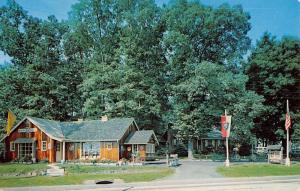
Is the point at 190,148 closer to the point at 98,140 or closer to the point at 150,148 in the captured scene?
the point at 150,148

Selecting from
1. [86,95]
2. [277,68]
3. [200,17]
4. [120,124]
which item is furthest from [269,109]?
[86,95]

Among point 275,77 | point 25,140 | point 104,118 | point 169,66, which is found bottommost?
point 25,140

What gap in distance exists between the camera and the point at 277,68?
27.5 meters

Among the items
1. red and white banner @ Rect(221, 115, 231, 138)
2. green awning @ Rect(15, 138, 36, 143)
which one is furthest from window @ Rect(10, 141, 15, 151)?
red and white banner @ Rect(221, 115, 231, 138)

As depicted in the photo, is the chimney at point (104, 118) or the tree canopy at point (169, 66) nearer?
the tree canopy at point (169, 66)

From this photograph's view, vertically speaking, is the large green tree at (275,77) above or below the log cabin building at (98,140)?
above

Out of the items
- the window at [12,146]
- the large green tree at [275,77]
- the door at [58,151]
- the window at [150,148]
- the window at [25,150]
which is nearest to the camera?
the window at [12,146]

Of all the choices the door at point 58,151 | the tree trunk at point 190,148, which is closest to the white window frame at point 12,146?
the door at point 58,151

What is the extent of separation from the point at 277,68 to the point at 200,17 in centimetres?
604

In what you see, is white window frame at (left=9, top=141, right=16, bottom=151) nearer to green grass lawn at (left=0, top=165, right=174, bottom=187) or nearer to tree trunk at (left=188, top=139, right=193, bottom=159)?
green grass lawn at (left=0, top=165, right=174, bottom=187)

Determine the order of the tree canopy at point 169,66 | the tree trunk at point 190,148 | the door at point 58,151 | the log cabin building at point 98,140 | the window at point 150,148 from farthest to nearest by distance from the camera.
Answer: the tree trunk at point 190,148
the window at point 150,148
the tree canopy at point 169,66
the door at point 58,151
the log cabin building at point 98,140

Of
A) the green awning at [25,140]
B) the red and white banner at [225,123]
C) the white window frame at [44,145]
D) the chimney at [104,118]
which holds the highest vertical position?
the chimney at [104,118]

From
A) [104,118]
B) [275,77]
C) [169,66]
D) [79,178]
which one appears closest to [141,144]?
[104,118]

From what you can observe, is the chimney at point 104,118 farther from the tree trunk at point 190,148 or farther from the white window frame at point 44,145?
the tree trunk at point 190,148
